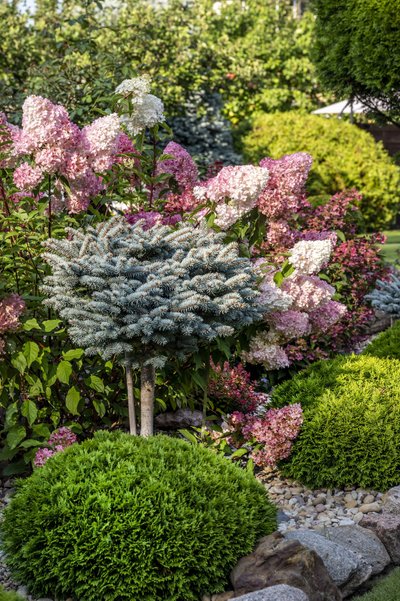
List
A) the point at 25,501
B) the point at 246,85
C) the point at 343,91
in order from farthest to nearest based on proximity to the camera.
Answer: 1. the point at 246,85
2. the point at 343,91
3. the point at 25,501

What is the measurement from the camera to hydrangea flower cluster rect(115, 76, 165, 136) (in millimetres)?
4484

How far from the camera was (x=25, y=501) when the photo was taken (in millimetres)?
3469

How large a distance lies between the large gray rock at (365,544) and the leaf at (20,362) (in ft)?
5.31

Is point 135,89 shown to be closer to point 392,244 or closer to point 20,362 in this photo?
point 20,362

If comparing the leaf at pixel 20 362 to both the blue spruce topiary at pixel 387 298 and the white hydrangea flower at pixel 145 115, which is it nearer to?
the white hydrangea flower at pixel 145 115

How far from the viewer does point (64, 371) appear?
4102 millimetres

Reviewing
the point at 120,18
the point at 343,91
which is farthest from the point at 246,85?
the point at 343,91

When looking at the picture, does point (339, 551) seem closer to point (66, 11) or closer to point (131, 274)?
point (131, 274)

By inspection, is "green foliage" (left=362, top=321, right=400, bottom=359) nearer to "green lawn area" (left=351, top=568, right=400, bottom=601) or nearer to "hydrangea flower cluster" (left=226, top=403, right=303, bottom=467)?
"hydrangea flower cluster" (left=226, top=403, right=303, bottom=467)

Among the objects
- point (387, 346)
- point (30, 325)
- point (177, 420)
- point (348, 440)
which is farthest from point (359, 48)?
point (30, 325)

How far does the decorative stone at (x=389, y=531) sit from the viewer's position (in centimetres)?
384

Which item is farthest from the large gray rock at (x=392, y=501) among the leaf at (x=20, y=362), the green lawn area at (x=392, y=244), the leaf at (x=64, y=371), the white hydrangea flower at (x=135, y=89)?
the green lawn area at (x=392, y=244)

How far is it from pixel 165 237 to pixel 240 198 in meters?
0.67

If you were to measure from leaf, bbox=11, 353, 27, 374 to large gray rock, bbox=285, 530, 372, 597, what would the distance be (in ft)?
4.78
